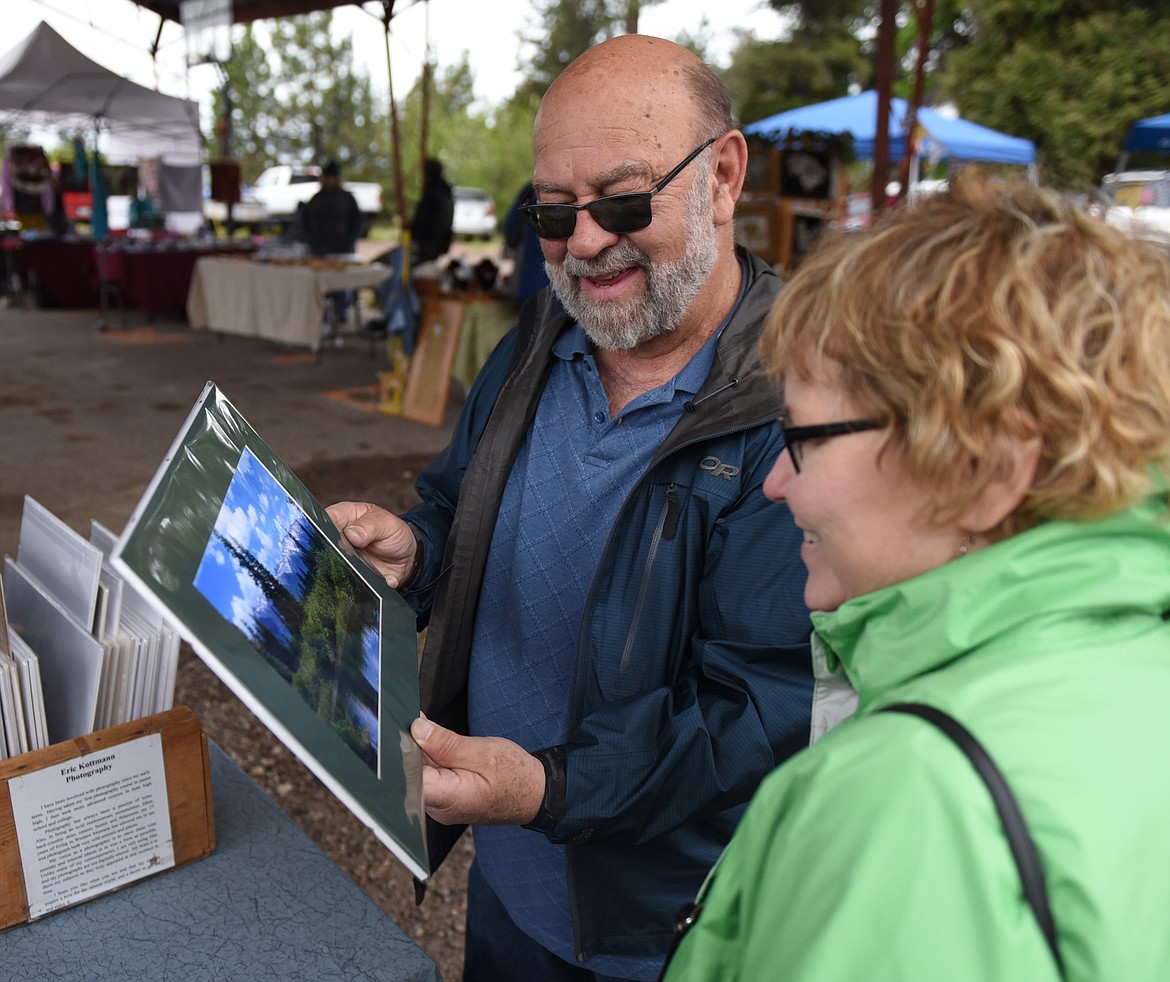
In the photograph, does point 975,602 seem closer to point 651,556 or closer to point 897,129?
point 651,556

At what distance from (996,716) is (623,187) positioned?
999mm

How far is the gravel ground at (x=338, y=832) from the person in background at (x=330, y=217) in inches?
334

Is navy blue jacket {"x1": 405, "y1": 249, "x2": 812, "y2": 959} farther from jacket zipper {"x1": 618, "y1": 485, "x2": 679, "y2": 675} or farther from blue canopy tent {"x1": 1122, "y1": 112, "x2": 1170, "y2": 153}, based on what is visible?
blue canopy tent {"x1": 1122, "y1": 112, "x2": 1170, "y2": 153}

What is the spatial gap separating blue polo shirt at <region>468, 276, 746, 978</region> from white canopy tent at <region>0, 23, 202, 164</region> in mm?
11901

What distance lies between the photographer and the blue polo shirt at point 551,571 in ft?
4.64

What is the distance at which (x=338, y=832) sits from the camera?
291cm

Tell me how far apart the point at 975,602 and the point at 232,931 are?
1.00m

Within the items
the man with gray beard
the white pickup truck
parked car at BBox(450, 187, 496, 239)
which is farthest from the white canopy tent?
parked car at BBox(450, 187, 496, 239)

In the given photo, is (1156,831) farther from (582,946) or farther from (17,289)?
(17,289)

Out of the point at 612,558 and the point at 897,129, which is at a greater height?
the point at 897,129

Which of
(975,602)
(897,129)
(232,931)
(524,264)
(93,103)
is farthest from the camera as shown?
(897,129)

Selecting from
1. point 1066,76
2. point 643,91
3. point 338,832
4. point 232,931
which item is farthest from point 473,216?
point 232,931

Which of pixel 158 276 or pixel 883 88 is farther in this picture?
pixel 158 276

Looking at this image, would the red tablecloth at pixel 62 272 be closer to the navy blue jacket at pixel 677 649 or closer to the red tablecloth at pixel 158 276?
the red tablecloth at pixel 158 276
